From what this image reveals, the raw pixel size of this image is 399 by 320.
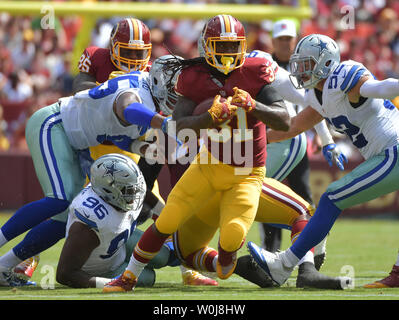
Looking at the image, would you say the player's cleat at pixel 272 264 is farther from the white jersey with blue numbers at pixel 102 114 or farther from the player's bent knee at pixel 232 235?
the white jersey with blue numbers at pixel 102 114

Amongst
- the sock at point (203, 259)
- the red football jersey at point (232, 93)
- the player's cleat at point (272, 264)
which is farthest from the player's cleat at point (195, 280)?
the red football jersey at point (232, 93)

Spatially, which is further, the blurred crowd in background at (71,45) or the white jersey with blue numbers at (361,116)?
the blurred crowd in background at (71,45)

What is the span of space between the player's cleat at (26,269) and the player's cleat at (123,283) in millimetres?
834

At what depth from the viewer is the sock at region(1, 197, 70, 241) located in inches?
209

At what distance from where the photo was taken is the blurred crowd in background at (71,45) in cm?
1172

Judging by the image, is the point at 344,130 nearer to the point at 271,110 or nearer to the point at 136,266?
the point at 271,110

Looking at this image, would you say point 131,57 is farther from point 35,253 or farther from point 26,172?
point 26,172

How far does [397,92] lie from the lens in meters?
4.62

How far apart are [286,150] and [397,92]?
5.02 ft

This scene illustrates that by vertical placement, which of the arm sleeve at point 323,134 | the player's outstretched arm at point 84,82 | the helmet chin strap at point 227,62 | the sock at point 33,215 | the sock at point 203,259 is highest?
the helmet chin strap at point 227,62

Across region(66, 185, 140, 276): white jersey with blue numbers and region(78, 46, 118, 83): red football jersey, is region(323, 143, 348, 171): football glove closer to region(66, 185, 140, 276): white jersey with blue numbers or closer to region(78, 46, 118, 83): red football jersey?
region(66, 185, 140, 276): white jersey with blue numbers

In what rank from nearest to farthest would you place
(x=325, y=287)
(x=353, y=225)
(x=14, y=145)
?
(x=325, y=287), (x=353, y=225), (x=14, y=145)

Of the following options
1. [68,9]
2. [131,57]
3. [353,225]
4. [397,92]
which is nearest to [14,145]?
[68,9]

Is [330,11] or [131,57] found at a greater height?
[131,57]
